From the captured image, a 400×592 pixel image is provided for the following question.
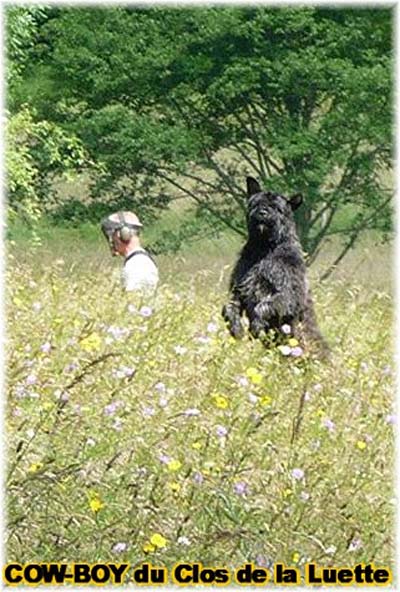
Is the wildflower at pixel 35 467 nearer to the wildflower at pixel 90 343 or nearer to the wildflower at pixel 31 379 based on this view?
the wildflower at pixel 31 379

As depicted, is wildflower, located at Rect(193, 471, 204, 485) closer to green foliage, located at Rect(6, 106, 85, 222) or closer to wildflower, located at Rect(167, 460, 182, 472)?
wildflower, located at Rect(167, 460, 182, 472)

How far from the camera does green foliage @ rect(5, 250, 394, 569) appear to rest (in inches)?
196

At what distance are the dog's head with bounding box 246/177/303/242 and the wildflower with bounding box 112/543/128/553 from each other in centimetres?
480

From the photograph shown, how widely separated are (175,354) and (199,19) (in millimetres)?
17422

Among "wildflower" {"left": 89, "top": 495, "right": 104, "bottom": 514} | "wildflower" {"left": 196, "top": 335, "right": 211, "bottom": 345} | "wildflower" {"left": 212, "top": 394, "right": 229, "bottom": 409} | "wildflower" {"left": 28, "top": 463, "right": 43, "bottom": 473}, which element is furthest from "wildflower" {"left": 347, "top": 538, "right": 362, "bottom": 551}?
"wildflower" {"left": 196, "top": 335, "right": 211, "bottom": 345}

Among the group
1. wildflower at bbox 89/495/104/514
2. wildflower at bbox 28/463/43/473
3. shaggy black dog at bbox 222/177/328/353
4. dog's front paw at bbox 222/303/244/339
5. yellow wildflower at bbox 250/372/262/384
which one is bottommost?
wildflower at bbox 89/495/104/514

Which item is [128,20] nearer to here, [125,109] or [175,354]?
[125,109]

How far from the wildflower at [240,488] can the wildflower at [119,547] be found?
0.49 m

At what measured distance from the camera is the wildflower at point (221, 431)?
532 cm

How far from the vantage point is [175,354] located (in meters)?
7.03


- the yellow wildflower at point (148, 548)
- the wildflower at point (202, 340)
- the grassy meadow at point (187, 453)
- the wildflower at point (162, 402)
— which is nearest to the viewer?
the yellow wildflower at point (148, 548)

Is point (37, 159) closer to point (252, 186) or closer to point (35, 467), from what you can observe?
point (252, 186)

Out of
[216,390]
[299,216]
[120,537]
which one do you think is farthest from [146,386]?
[299,216]

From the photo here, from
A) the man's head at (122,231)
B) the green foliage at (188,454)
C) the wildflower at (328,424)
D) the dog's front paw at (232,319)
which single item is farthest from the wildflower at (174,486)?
the man's head at (122,231)
